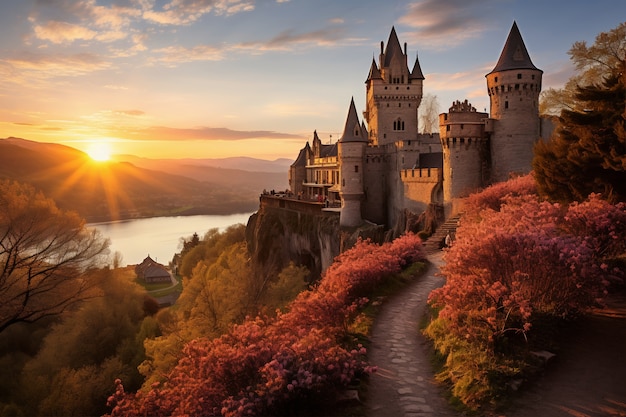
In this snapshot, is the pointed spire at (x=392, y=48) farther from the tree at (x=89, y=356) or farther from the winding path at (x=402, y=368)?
the winding path at (x=402, y=368)

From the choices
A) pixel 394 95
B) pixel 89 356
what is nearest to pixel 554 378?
pixel 89 356

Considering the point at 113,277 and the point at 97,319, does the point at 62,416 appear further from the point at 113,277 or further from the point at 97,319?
the point at 113,277

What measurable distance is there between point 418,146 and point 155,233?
103228 mm

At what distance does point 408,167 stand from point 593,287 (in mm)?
29439

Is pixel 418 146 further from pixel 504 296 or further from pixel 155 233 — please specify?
pixel 155 233

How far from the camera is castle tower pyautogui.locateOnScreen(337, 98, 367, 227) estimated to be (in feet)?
134

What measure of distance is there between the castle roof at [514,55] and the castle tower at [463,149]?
11.7 ft

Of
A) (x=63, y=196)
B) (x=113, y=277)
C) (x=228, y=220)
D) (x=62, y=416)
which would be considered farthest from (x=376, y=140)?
(x=228, y=220)

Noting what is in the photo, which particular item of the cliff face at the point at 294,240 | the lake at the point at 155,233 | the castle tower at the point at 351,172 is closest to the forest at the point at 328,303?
the cliff face at the point at 294,240

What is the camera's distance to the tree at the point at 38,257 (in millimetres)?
18684

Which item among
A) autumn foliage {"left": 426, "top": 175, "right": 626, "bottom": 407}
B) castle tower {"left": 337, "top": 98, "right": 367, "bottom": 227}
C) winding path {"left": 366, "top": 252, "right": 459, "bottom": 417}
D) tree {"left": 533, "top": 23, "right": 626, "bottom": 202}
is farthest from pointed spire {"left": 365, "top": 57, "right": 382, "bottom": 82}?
autumn foliage {"left": 426, "top": 175, "right": 626, "bottom": 407}

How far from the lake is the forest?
5463 centimetres

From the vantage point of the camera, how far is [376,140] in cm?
5094

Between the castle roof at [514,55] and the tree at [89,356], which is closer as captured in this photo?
the tree at [89,356]
